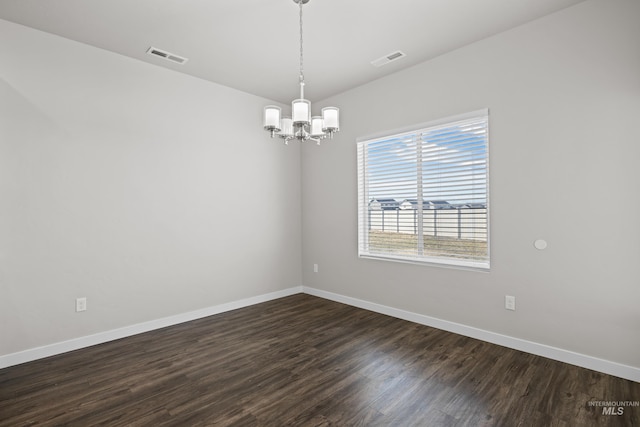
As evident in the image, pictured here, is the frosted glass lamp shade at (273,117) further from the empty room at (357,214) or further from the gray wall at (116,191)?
the gray wall at (116,191)

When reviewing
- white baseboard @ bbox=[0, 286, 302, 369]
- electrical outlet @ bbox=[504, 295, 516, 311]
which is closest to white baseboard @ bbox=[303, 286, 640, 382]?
electrical outlet @ bbox=[504, 295, 516, 311]

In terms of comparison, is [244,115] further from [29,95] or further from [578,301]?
[578,301]

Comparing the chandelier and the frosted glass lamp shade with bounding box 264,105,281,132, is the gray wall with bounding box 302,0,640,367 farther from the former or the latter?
the frosted glass lamp shade with bounding box 264,105,281,132

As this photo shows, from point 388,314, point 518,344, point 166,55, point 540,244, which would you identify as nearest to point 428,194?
point 540,244

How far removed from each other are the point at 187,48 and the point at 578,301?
4.30 m

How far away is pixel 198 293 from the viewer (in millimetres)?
3871

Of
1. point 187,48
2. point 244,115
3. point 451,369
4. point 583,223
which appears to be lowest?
point 451,369

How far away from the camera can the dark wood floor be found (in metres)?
1.96

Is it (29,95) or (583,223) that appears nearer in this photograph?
(583,223)

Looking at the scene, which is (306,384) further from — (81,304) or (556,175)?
(556,175)

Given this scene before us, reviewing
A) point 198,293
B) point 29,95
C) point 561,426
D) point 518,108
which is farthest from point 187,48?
point 561,426

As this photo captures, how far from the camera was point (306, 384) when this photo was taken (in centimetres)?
233

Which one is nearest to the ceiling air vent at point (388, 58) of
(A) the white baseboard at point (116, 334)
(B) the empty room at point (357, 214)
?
(B) the empty room at point (357, 214)

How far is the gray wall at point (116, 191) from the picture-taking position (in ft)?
9.01
